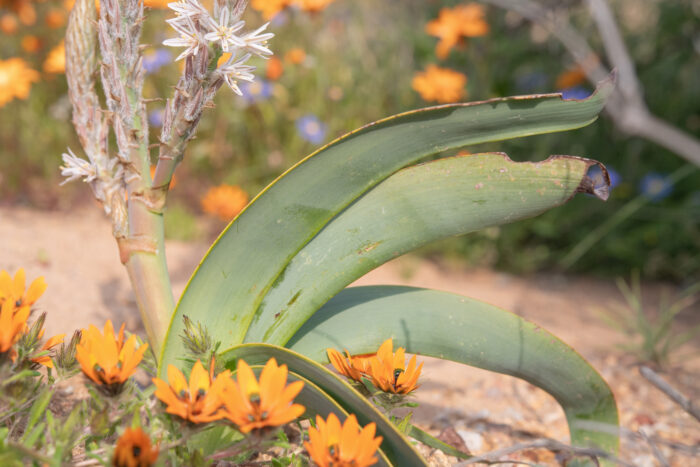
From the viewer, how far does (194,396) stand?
883mm

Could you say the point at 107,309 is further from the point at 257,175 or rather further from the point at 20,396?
the point at 257,175

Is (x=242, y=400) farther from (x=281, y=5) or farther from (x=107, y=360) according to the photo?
(x=281, y=5)

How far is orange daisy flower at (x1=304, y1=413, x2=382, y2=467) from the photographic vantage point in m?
0.85

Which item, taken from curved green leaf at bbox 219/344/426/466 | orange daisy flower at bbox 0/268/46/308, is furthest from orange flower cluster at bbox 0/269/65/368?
curved green leaf at bbox 219/344/426/466

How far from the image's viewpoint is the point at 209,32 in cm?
103

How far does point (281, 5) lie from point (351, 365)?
224 cm

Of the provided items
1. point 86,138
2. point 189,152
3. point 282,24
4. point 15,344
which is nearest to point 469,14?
point 282,24

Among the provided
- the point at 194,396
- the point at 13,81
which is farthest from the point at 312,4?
the point at 194,396

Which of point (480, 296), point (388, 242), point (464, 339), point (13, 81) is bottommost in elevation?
point (464, 339)

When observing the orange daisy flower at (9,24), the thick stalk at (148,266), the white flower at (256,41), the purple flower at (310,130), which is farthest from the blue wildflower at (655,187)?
the orange daisy flower at (9,24)

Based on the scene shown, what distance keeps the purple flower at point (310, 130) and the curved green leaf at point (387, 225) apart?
1.86m

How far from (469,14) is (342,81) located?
3.10 feet

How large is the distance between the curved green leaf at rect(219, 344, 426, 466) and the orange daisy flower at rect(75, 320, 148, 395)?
7.3 inches

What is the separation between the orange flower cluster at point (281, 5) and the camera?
2725mm
